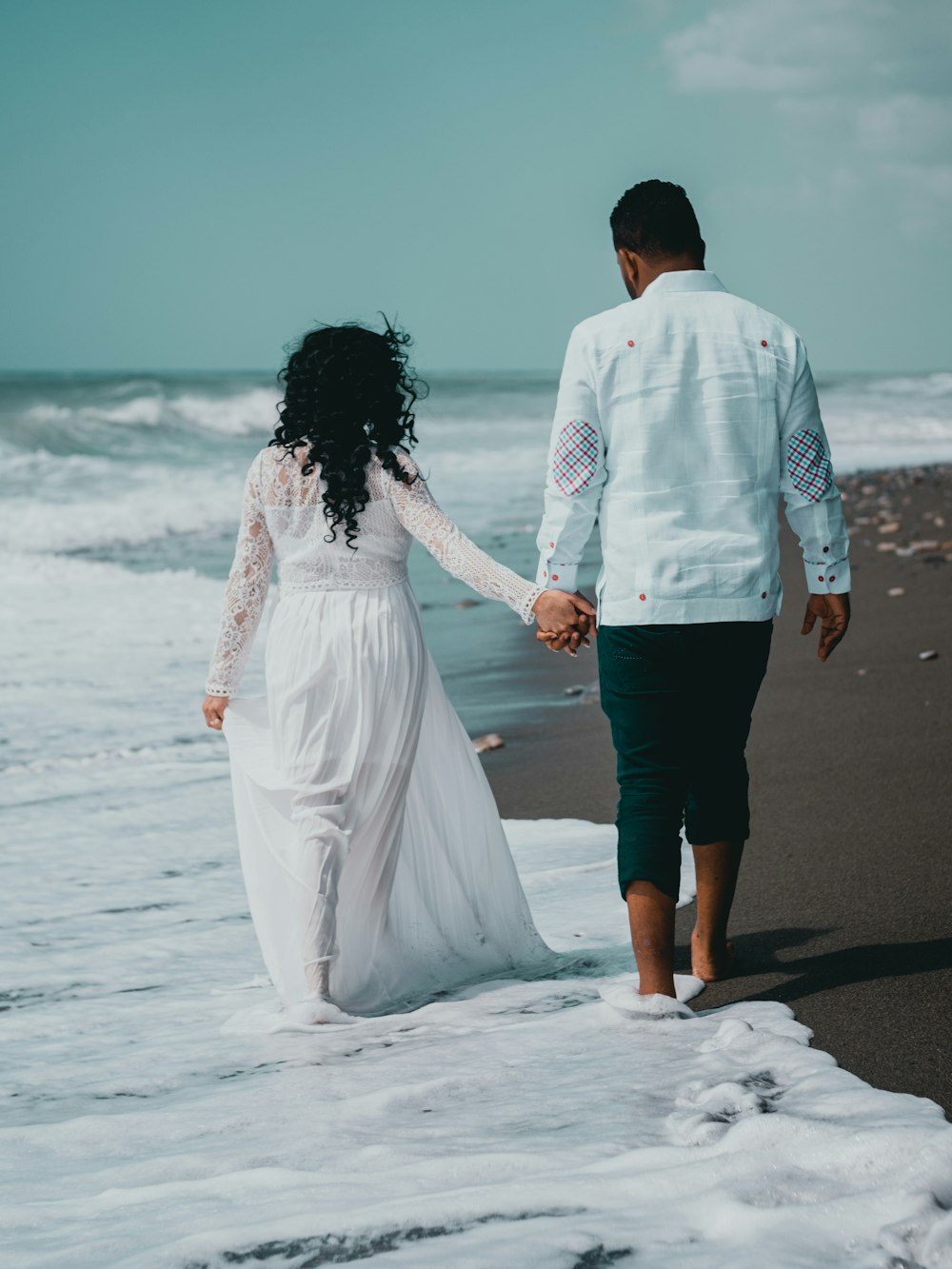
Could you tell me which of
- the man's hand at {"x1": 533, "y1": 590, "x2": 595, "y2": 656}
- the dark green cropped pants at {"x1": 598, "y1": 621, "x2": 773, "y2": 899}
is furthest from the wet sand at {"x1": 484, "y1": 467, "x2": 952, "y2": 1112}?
the man's hand at {"x1": 533, "y1": 590, "x2": 595, "y2": 656}

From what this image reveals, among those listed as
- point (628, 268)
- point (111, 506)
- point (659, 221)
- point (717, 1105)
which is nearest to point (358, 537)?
point (628, 268)

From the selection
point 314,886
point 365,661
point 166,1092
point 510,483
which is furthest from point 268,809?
point 510,483

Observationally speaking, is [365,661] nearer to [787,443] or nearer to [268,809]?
→ [268,809]

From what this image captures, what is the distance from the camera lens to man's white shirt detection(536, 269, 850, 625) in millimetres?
3078

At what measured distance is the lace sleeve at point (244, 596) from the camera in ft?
11.6

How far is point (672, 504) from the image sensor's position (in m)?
3.09

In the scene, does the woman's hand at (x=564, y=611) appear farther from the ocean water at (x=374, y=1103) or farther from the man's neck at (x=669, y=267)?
the ocean water at (x=374, y=1103)

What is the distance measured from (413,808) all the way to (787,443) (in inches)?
55.5

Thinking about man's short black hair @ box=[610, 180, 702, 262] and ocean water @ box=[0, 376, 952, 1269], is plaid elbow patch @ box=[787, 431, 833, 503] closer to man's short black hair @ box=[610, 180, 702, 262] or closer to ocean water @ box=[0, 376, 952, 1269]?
man's short black hair @ box=[610, 180, 702, 262]

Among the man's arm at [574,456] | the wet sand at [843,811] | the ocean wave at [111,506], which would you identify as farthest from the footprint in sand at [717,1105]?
the ocean wave at [111,506]

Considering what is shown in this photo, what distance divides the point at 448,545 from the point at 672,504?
616 mm

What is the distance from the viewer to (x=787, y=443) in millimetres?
3152

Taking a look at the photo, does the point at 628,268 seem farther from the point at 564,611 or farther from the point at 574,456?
the point at 564,611

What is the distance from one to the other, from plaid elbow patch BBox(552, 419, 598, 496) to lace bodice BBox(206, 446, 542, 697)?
34 cm
